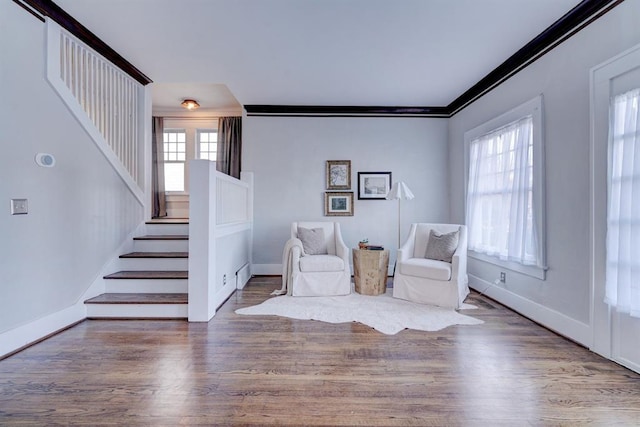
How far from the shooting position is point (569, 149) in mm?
2545

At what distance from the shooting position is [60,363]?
6.88 ft

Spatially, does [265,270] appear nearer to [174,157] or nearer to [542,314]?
[174,157]

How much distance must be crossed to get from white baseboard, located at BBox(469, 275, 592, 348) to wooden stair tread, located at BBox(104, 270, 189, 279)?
11.6ft

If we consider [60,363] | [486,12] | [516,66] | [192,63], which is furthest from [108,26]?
[516,66]

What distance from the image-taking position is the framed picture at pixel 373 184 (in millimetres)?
4801

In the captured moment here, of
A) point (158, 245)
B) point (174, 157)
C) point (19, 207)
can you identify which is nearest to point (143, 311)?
point (158, 245)

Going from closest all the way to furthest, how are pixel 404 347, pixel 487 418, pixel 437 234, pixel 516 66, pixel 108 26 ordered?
pixel 487 418
pixel 404 347
pixel 108 26
pixel 516 66
pixel 437 234

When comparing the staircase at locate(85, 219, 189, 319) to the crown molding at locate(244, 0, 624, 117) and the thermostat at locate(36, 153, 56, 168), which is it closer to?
the thermostat at locate(36, 153, 56, 168)

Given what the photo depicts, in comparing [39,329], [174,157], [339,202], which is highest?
[174,157]

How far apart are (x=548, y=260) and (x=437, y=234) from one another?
116cm

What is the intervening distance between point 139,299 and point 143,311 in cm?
14

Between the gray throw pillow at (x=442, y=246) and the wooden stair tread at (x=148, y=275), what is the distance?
284 centimetres

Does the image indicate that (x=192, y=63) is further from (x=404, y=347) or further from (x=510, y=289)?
(x=510, y=289)

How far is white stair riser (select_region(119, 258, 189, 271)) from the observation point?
3.46 m
